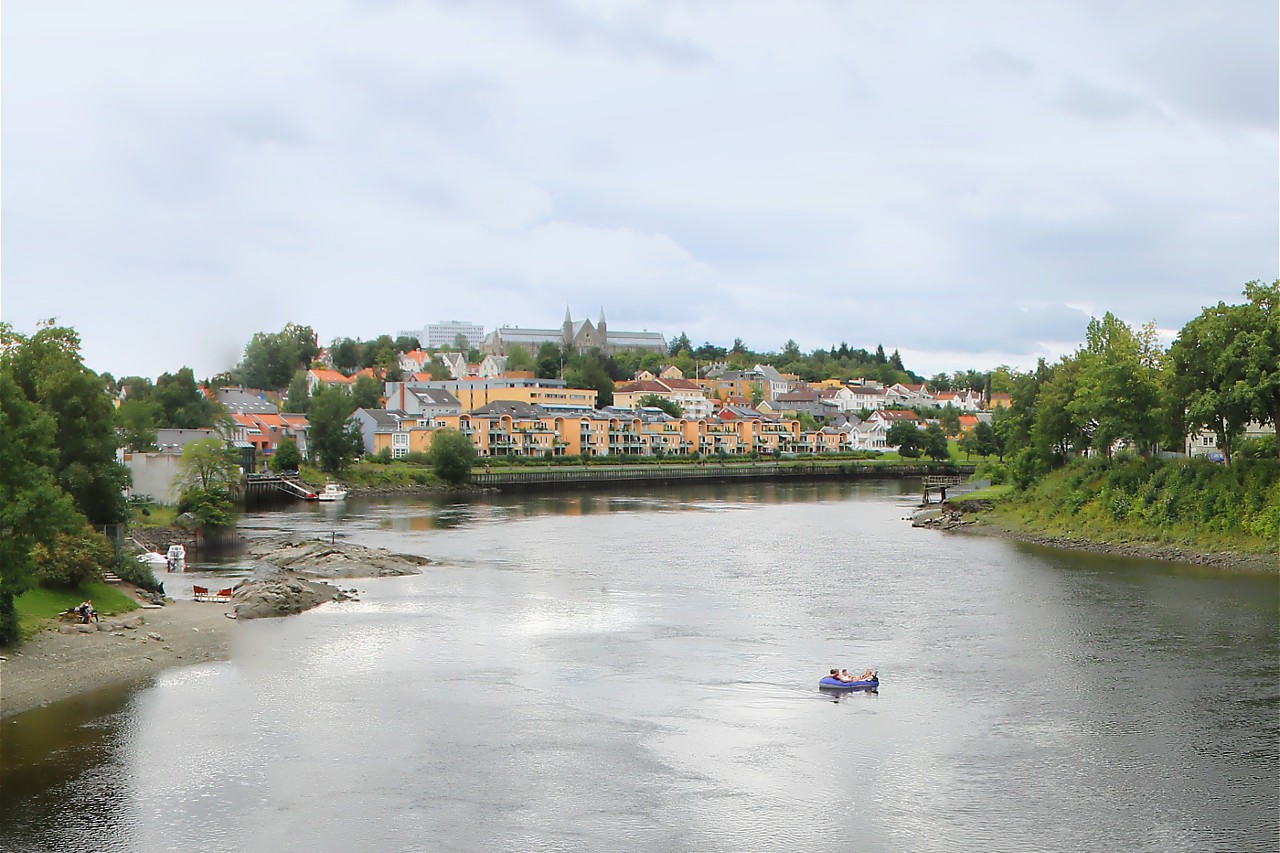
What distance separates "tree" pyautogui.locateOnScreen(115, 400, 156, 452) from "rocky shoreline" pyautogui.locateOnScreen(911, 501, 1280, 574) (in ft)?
126

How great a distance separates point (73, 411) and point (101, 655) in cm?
1282

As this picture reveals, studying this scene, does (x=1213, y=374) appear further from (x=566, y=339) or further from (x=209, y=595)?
(x=566, y=339)

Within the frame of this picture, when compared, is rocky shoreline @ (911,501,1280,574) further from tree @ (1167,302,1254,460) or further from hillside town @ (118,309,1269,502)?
hillside town @ (118,309,1269,502)

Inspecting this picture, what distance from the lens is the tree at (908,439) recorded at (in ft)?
380

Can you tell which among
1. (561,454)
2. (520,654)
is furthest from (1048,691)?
(561,454)

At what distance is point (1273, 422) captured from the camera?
37.2 m

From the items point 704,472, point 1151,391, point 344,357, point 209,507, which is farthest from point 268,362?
point 1151,391

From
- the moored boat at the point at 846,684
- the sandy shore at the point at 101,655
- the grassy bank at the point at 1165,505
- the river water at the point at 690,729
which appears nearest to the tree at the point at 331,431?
the river water at the point at 690,729

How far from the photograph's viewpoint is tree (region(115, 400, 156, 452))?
53156 mm

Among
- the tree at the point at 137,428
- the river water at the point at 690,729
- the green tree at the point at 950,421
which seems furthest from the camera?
the green tree at the point at 950,421

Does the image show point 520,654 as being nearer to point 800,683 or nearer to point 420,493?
point 800,683

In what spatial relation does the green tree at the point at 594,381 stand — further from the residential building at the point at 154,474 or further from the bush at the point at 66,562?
the bush at the point at 66,562

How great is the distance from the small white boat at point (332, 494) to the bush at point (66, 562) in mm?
45033

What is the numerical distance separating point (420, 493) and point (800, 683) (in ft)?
196
